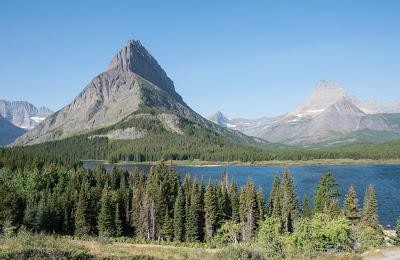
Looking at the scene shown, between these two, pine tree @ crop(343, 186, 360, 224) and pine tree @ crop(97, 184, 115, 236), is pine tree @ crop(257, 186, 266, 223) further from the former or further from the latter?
pine tree @ crop(97, 184, 115, 236)

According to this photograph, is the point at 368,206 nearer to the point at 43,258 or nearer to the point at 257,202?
the point at 257,202

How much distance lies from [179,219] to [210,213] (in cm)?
781

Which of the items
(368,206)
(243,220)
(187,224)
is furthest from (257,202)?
(368,206)

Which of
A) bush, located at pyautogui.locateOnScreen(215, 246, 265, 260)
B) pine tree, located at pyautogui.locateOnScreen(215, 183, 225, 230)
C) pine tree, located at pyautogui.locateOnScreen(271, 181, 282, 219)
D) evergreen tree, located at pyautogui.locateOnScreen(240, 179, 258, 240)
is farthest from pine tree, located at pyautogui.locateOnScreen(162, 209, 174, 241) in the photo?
bush, located at pyautogui.locateOnScreen(215, 246, 265, 260)

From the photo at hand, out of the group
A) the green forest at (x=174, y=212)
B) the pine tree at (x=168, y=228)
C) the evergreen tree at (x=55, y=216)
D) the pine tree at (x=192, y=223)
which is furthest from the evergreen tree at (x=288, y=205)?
the evergreen tree at (x=55, y=216)

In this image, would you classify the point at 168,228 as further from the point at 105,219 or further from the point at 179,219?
the point at 105,219

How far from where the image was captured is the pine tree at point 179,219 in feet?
339

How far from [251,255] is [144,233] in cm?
7296

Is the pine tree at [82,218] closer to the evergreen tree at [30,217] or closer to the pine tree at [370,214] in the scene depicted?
the evergreen tree at [30,217]

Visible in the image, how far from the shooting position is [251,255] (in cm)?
3803

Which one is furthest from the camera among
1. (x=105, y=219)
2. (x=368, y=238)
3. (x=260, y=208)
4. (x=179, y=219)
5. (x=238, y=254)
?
(x=260, y=208)

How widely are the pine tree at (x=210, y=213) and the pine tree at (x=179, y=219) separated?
5756 millimetres

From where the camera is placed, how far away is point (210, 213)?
10500cm

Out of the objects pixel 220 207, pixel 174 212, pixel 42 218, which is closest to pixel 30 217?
pixel 42 218
